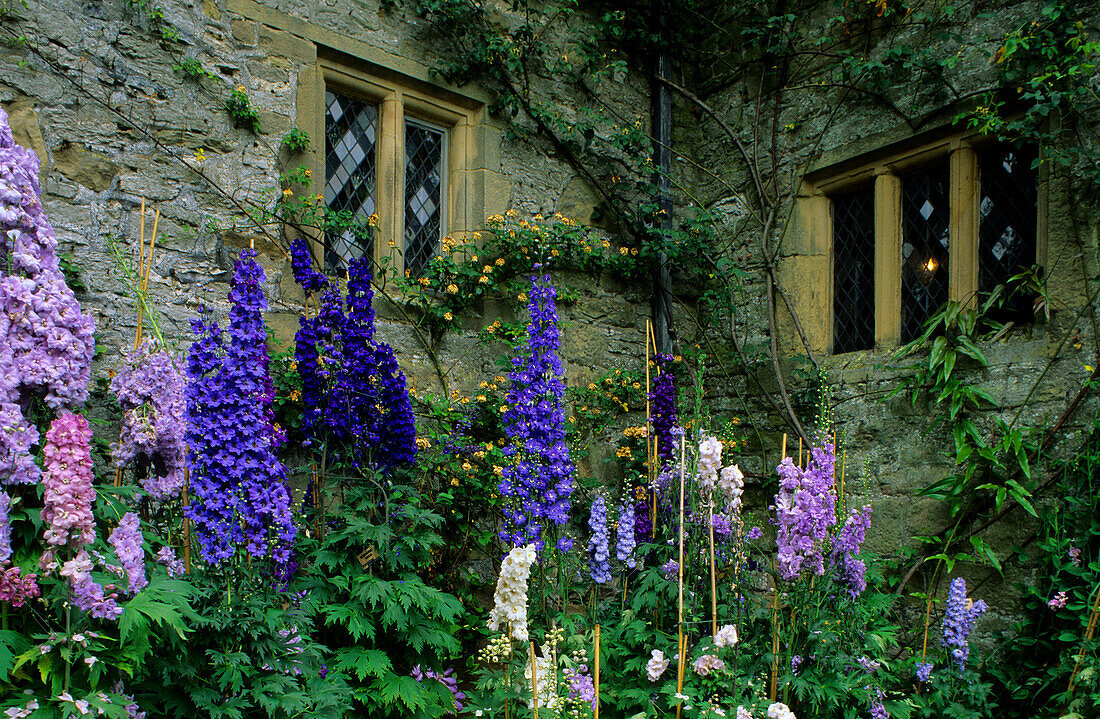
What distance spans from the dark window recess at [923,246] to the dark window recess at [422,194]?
307 centimetres

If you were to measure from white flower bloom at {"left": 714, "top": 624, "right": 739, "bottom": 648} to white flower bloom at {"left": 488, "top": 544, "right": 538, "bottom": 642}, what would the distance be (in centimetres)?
82

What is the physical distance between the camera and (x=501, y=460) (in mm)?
4191

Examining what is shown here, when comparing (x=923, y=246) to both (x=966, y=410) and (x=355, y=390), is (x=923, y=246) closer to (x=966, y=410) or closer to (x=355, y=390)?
(x=966, y=410)

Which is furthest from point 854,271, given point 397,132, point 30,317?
point 30,317

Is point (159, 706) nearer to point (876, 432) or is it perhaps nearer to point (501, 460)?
point (501, 460)

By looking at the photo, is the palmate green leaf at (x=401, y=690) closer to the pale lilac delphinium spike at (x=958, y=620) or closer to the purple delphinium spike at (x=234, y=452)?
the purple delphinium spike at (x=234, y=452)

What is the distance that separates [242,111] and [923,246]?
13.5 feet

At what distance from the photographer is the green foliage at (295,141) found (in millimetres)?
4008

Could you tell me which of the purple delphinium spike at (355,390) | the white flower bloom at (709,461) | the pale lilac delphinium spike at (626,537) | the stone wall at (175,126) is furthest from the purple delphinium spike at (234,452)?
the white flower bloom at (709,461)

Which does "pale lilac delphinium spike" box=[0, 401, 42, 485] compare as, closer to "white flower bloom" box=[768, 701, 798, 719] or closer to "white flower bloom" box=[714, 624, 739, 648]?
"white flower bloom" box=[714, 624, 739, 648]

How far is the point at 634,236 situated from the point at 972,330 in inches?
93.1

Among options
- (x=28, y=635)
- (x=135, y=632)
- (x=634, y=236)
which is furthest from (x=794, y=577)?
(x=634, y=236)

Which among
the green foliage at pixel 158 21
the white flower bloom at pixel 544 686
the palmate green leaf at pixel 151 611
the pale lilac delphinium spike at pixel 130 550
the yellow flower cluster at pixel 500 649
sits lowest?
the white flower bloom at pixel 544 686

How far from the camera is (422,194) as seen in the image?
190 inches
